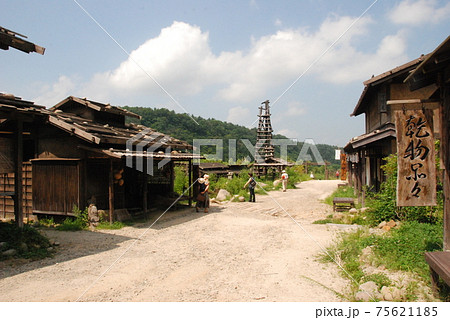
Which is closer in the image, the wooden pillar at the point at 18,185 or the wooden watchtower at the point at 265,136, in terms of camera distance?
the wooden pillar at the point at 18,185

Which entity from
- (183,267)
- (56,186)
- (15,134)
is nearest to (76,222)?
(56,186)

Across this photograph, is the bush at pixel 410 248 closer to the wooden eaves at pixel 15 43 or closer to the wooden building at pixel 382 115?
the wooden building at pixel 382 115

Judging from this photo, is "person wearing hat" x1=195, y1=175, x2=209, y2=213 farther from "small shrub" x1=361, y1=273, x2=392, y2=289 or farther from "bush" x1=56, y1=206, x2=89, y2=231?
"small shrub" x1=361, y1=273, x2=392, y2=289

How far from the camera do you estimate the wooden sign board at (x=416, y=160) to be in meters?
5.47

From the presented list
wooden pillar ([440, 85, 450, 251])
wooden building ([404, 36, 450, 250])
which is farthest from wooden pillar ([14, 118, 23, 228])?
wooden pillar ([440, 85, 450, 251])

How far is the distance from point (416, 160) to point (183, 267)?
203 inches

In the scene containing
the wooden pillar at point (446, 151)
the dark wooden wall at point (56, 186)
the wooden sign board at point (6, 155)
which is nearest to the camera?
the wooden pillar at point (446, 151)

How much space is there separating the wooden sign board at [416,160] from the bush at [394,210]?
329cm

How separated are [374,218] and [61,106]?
1415 cm

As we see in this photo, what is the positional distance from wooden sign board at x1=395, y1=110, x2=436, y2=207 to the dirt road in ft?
6.85

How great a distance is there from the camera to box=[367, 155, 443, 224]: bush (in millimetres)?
Answer: 8188

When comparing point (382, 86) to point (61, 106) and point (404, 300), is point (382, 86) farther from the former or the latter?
point (61, 106)

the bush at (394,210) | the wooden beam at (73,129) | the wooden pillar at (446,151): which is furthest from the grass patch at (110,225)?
the wooden pillar at (446,151)

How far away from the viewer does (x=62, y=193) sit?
10.9 metres
